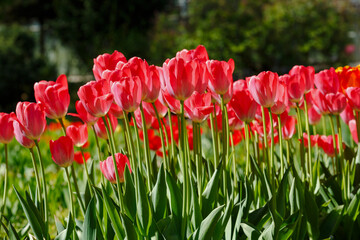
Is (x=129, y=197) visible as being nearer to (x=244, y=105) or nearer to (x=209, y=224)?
(x=209, y=224)

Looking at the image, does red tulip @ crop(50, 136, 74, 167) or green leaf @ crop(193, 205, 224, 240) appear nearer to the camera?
green leaf @ crop(193, 205, 224, 240)

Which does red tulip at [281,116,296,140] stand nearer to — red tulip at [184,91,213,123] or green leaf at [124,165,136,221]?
red tulip at [184,91,213,123]

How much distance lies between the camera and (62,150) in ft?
4.57

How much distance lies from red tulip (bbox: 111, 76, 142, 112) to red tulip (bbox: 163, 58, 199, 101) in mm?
89

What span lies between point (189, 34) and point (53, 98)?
484 inches

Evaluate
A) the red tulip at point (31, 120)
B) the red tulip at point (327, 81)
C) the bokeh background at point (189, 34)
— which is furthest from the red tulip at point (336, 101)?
the bokeh background at point (189, 34)

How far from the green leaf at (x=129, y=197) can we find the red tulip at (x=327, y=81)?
0.76 m

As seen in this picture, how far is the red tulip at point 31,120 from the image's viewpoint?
4.36 feet

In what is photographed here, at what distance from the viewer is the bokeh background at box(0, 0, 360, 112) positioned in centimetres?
1235

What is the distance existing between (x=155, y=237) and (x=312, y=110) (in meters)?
1.17

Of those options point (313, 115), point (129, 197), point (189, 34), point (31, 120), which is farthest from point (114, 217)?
point (189, 34)

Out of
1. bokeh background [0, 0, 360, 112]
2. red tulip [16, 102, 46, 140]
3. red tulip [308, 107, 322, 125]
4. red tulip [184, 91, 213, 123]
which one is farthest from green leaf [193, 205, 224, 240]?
bokeh background [0, 0, 360, 112]

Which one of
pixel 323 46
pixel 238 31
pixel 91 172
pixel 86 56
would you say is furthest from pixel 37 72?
pixel 91 172

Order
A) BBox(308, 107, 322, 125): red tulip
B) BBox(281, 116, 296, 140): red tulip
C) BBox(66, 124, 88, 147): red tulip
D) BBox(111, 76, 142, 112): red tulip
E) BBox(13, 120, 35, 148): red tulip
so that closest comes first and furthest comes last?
→ BBox(111, 76, 142, 112): red tulip < BBox(13, 120, 35, 148): red tulip < BBox(66, 124, 88, 147): red tulip < BBox(281, 116, 296, 140): red tulip < BBox(308, 107, 322, 125): red tulip
